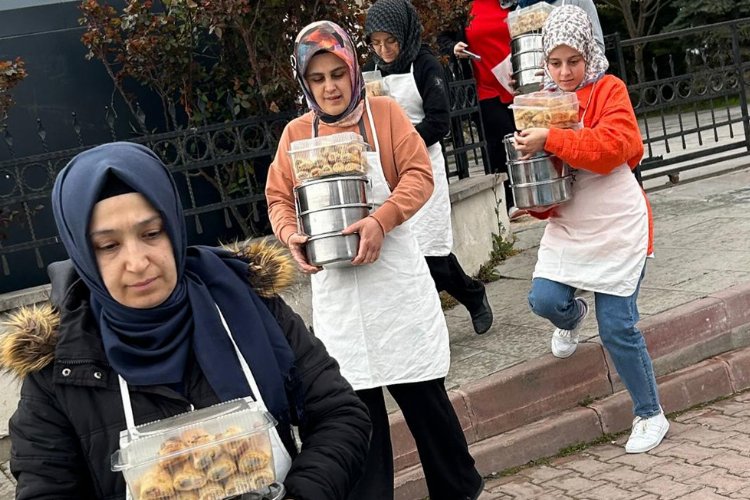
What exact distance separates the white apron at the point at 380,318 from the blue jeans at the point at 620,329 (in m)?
1.03

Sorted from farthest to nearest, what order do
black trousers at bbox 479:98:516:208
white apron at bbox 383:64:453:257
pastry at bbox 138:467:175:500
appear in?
black trousers at bbox 479:98:516:208
white apron at bbox 383:64:453:257
pastry at bbox 138:467:175:500

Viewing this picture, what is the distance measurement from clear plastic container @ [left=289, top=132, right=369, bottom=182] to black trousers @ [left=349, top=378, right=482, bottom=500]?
2.98ft

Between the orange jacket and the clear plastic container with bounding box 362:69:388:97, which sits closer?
the orange jacket

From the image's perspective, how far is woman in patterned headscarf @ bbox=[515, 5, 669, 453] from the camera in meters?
4.04

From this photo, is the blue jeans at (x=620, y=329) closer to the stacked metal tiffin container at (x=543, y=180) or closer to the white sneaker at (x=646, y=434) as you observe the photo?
the white sneaker at (x=646, y=434)

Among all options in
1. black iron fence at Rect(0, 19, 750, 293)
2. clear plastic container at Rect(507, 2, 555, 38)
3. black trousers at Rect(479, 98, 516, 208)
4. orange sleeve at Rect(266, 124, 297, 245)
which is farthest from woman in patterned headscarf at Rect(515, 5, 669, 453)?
black trousers at Rect(479, 98, 516, 208)

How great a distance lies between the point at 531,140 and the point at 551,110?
173mm


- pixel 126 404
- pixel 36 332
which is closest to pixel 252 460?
pixel 126 404

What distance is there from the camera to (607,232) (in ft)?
13.9

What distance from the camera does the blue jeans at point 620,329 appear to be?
4270 millimetres

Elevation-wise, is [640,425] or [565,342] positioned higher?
[565,342]

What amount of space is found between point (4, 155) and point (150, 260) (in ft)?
14.9

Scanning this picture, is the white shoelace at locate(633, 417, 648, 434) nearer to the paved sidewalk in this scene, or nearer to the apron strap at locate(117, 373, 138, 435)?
the paved sidewalk

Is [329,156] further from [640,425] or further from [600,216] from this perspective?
[640,425]
